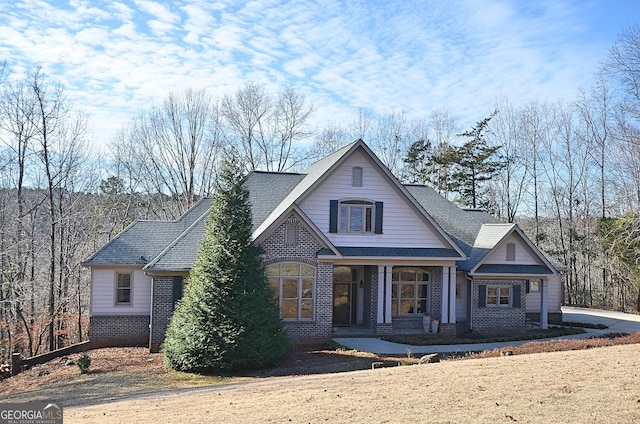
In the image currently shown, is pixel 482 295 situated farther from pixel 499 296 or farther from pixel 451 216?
pixel 451 216

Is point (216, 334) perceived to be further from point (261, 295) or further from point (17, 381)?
point (17, 381)

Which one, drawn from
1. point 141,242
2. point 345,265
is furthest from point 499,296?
point 141,242

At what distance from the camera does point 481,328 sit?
23406 mm

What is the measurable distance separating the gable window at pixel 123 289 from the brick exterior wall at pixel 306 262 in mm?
5811

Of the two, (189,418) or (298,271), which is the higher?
(298,271)

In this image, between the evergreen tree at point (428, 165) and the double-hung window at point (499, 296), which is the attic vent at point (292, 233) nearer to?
the double-hung window at point (499, 296)

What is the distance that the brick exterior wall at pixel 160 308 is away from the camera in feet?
67.0

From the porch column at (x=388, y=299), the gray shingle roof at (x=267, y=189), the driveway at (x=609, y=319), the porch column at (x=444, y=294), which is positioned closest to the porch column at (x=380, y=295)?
the porch column at (x=388, y=299)

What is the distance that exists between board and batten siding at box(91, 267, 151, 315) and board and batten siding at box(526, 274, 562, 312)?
17.3 m

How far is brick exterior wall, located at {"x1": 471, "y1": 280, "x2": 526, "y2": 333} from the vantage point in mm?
23422

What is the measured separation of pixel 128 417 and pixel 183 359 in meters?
6.41

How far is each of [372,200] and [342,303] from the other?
501 centimetres

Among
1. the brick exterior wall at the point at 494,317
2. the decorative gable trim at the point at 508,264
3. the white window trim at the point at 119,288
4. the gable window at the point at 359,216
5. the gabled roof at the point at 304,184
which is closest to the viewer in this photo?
the gabled roof at the point at 304,184

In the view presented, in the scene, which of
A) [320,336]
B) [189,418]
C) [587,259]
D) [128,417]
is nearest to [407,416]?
[189,418]
